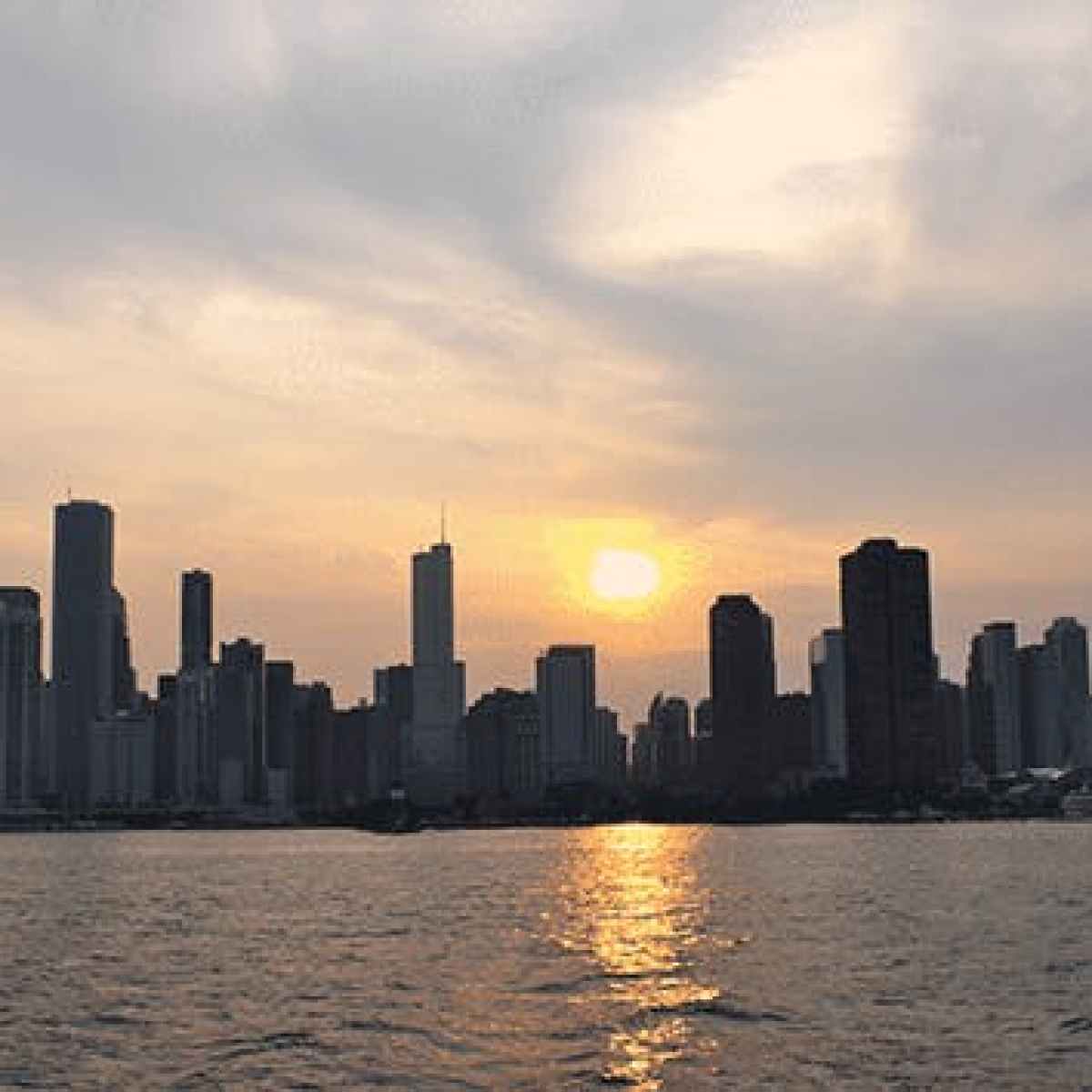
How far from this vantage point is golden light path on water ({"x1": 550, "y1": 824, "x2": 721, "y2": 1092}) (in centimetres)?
6712

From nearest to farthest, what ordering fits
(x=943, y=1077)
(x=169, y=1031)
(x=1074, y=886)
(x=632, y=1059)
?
(x=943, y=1077) < (x=632, y=1059) < (x=169, y=1031) < (x=1074, y=886)

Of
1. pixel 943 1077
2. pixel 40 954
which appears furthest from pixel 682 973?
pixel 40 954

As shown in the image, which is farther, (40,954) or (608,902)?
(608,902)

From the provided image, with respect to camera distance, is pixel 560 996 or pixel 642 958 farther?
pixel 642 958

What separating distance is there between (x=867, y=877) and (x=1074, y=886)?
29251mm

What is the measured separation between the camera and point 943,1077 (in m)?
60.6

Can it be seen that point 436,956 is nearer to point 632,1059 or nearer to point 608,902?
point 632,1059

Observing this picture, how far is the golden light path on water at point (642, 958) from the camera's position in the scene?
6712 cm

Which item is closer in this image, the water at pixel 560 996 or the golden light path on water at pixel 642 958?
the water at pixel 560 996

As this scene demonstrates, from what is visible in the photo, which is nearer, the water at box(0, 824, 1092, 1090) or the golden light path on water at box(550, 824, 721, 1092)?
the water at box(0, 824, 1092, 1090)

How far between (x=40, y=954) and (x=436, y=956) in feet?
87.9

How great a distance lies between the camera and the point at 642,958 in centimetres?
10050

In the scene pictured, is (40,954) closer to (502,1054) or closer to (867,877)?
(502,1054)

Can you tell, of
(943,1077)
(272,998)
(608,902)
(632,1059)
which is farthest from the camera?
(608,902)
